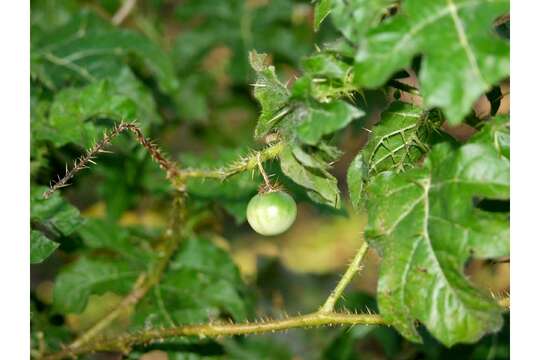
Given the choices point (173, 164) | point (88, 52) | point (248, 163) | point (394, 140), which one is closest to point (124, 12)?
point (88, 52)

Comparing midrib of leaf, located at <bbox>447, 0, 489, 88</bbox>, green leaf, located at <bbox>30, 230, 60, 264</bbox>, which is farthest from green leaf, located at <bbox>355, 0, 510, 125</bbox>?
green leaf, located at <bbox>30, 230, 60, 264</bbox>

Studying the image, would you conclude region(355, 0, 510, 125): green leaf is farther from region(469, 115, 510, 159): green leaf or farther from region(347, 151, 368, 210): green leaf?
region(347, 151, 368, 210): green leaf

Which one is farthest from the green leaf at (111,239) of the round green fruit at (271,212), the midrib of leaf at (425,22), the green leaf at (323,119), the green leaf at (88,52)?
the midrib of leaf at (425,22)

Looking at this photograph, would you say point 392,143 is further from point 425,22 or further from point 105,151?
point 105,151

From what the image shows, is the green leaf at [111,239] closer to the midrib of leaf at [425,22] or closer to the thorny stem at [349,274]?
the thorny stem at [349,274]
